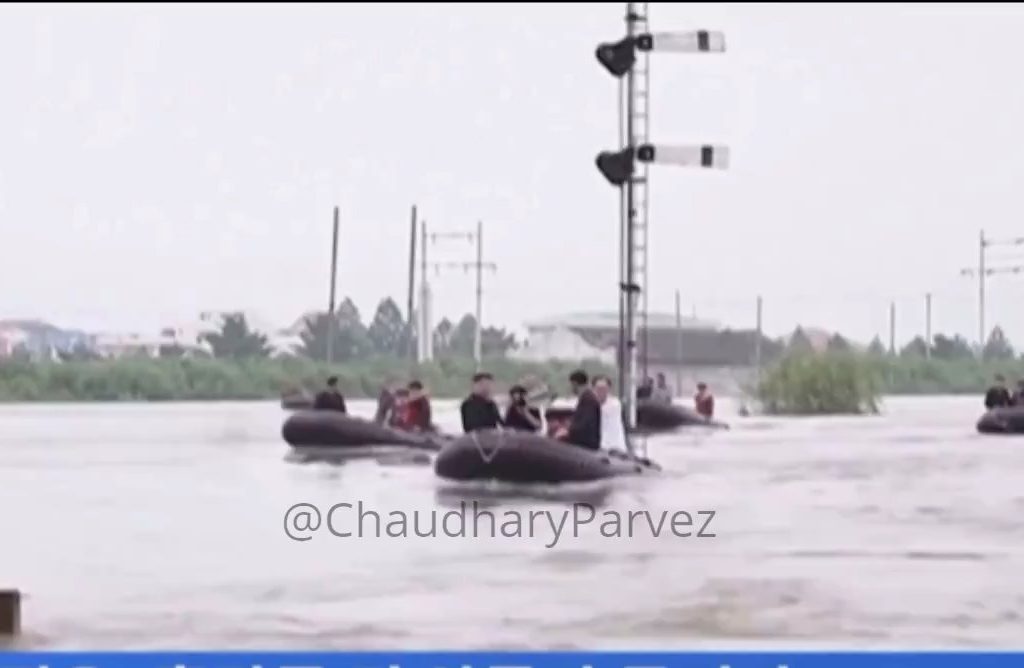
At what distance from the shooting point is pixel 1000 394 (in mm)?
7305

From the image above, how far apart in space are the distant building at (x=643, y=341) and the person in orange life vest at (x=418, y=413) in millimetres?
209

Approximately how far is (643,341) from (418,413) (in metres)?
0.49

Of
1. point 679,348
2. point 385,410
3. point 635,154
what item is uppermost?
point 635,154

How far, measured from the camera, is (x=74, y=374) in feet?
23.8

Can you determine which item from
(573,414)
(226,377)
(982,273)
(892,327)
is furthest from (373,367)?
(982,273)

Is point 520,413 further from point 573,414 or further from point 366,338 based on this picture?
point 366,338

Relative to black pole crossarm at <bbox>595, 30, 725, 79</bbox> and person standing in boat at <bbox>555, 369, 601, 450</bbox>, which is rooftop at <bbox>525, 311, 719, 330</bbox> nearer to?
person standing in boat at <bbox>555, 369, 601, 450</bbox>

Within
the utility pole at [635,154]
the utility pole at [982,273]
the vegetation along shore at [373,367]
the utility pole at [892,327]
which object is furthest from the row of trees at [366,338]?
the utility pole at [982,273]

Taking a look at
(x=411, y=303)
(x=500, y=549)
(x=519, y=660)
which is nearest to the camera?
(x=519, y=660)

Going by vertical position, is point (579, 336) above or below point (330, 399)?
above

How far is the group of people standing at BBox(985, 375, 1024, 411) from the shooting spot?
7.30m

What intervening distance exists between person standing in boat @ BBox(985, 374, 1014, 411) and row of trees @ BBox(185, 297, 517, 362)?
1.00 meters

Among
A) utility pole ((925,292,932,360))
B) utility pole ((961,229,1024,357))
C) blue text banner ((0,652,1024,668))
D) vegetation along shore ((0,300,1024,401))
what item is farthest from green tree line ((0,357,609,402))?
utility pole ((961,229,1024,357))

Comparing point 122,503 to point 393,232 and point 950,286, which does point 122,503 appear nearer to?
point 393,232
